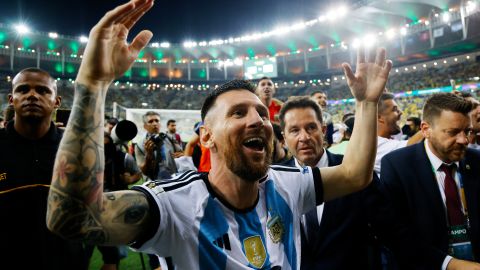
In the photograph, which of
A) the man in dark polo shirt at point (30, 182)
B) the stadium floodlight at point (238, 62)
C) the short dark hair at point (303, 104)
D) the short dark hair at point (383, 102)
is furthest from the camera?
the stadium floodlight at point (238, 62)

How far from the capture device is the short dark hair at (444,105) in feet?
7.82

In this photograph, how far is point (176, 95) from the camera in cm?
4406

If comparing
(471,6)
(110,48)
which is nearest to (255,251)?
(110,48)

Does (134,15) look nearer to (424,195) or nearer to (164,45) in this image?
(424,195)

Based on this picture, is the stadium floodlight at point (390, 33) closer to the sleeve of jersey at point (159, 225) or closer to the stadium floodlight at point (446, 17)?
the stadium floodlight at point (446, 17)

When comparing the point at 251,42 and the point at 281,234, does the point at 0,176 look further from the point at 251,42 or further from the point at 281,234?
the point at 251,42

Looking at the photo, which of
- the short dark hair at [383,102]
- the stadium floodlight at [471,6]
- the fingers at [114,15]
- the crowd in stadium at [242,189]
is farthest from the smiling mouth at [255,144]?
the stadium floodlight at [471,6]

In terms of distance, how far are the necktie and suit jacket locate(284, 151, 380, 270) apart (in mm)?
637

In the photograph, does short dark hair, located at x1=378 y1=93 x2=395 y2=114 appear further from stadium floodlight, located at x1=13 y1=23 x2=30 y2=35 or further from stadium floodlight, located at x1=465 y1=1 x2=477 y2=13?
stadium floodlight, located at x1=13 y1=23 x2=30 y2=35

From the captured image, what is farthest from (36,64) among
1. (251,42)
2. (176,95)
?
(251,42)

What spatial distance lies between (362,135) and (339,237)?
693mm

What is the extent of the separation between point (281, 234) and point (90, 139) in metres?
1.04

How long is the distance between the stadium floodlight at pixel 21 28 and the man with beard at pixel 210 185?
143ft

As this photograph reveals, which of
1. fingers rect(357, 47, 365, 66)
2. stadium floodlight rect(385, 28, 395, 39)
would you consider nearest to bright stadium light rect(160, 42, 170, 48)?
stadium floodlight rect(385, 28, 395, 39)
